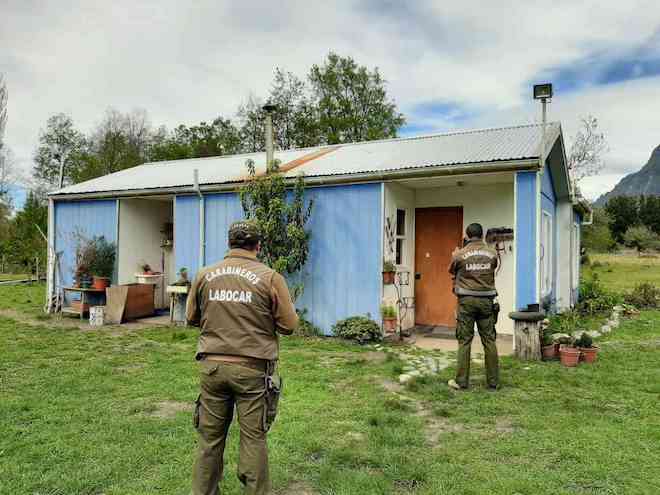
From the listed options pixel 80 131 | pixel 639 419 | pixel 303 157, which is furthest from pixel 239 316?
pixel 80 131

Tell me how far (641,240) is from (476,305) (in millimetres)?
40981

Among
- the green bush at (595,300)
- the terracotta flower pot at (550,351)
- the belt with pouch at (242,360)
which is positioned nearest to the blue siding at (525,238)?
the terracotta flower pot at (550,351)

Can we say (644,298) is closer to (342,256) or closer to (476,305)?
(342,256)

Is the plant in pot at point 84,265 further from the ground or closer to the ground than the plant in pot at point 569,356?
further from the ground

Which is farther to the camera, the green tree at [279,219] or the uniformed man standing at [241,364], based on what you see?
the green tree at [279,219]

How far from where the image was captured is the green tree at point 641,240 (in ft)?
125

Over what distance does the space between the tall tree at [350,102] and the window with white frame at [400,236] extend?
2276 cm

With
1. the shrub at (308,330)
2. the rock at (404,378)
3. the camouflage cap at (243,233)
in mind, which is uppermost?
the camouflage cap at (243,233)

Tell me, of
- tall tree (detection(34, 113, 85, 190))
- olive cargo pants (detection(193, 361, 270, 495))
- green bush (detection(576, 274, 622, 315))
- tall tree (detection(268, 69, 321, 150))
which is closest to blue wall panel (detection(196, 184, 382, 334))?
olive cargo pants (detection(193, 361, 270, 495))

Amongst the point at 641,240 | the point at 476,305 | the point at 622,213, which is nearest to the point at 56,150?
the point at 476,305

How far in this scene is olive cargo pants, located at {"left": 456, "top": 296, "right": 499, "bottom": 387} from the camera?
207 inches

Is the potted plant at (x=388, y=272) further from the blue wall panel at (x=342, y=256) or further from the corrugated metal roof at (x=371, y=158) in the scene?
the corrugated metal roof at (x=371, y=158)

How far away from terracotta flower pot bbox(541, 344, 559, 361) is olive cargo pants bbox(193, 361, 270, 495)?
502 centimetres

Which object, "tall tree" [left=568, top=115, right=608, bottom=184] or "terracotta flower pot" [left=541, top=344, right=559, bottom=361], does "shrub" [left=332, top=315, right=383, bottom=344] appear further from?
"tall tree" [left=568, top=115, right=608, bottom=184]
